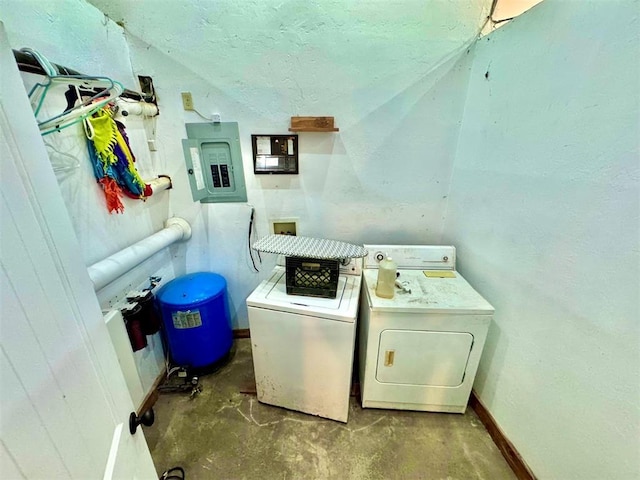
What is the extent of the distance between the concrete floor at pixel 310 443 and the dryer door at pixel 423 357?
28 cm

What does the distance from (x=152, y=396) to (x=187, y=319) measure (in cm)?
55

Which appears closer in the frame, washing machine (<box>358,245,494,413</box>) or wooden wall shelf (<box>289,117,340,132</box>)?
washing machine (<box>358,245,494,413</box>)

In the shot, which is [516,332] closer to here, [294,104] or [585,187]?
[585,187]

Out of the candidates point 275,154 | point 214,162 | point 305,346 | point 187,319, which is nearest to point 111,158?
point 214,162

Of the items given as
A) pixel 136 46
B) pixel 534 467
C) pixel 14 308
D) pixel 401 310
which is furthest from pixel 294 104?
pixel 534 467

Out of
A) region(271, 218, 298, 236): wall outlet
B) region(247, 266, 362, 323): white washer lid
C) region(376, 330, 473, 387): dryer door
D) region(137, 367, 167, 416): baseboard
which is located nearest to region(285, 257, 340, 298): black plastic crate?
region(247, 266, 362, 323): white washer lid

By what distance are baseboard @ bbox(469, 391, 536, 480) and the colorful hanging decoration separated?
233 cm

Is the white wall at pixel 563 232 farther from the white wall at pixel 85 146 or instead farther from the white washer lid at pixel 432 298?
the white wall at pixel 85 146

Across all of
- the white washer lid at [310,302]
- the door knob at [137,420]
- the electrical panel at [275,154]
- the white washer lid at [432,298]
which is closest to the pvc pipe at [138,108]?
the electrical panel at [275,154]

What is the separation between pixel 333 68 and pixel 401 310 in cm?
147

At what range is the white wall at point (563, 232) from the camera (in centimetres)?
86

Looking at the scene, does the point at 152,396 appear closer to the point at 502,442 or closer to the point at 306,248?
the point at 306,248

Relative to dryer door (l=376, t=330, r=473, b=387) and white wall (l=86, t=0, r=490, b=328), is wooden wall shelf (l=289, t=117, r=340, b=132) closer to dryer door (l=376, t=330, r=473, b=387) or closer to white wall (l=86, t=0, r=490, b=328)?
white wall (l=86, t=0, r=490, b=328)

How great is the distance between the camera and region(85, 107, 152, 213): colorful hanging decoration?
1150 mm
